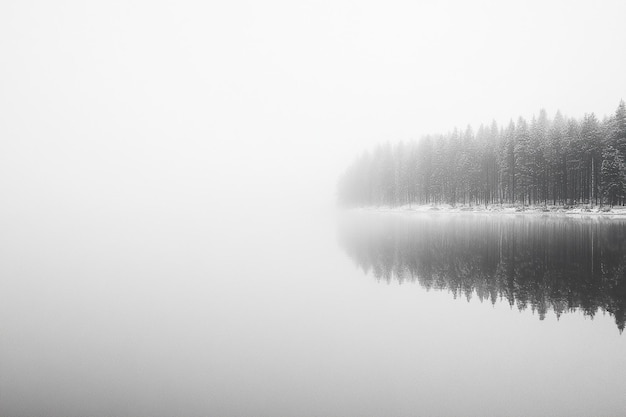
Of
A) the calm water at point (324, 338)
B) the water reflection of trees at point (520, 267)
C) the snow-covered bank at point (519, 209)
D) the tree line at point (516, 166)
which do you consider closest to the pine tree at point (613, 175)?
the tree line at point (516, 166)

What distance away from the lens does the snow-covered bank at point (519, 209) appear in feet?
214

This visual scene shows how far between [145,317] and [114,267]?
14.3 meters

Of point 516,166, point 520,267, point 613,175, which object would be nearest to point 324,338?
point 520,267

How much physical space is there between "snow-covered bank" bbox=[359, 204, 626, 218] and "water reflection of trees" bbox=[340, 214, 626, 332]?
3440 cm

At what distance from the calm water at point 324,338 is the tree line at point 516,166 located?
51.4 meters

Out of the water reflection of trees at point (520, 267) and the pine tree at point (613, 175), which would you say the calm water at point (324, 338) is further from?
the pine tree at point (613, 175)

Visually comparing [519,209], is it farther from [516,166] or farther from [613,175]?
[613,175]

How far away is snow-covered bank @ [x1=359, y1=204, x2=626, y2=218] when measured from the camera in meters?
65.2

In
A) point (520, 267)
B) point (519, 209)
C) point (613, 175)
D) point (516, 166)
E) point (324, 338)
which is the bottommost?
point (324, 338)

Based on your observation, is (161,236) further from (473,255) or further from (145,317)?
(473,255)

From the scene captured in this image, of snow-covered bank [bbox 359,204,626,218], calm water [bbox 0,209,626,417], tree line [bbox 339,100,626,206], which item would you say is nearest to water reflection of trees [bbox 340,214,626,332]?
calm water [bbox 0,209,626,417]

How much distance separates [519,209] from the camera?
265ft

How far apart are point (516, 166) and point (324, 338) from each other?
80229 mm

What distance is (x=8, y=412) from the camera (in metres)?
8.84
